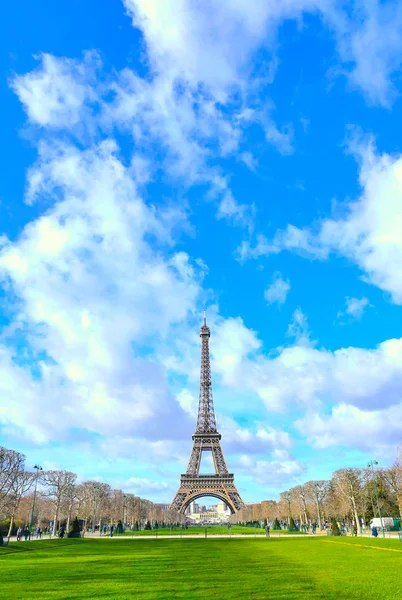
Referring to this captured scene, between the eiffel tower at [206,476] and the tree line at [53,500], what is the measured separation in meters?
6.22

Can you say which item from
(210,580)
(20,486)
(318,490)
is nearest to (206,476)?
(318,490)

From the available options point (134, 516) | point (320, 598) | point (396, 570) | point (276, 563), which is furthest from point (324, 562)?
point (134, 516)

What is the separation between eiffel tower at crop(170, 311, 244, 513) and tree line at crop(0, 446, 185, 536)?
622 centimetres

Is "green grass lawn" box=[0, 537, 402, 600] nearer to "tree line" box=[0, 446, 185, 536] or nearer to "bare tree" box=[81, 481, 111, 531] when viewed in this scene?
"tree line" box=[0, 446, 185, 536]

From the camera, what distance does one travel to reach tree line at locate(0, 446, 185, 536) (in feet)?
198

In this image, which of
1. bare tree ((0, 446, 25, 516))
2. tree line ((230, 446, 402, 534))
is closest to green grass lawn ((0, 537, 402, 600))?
bare tree ((0, 446, 25, 516))

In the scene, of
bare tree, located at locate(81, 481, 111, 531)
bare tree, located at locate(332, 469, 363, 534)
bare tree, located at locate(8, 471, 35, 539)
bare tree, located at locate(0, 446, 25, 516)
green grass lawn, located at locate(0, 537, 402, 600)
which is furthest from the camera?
bare tree, located at locate(81, 481, 111, 531)

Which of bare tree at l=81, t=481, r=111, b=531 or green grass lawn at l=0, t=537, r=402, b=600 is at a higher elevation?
bare tree at l=81, t=481, r=111, b=531

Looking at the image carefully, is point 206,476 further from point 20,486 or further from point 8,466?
point 8,466

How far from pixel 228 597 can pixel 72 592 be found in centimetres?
510

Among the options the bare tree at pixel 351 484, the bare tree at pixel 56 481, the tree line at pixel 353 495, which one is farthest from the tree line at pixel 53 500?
the bare tree at pixel 351 484

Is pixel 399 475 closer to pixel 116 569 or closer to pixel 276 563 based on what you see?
pixel 276 563

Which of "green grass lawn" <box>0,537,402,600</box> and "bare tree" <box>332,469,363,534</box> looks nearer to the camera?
Answer: "green grass lawn" <box>0,537,402,600</box>

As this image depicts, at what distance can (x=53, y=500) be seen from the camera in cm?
7706
